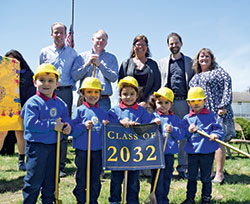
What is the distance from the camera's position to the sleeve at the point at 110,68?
4.80 m

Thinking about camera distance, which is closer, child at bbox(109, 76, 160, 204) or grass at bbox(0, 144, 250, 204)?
child at bbox(109, 76, 160, 204)

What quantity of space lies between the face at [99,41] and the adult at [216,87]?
1.96 metres

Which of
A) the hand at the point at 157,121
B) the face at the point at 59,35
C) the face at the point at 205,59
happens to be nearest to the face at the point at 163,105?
the hand at the point at 157,121

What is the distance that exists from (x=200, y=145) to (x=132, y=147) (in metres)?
1.18

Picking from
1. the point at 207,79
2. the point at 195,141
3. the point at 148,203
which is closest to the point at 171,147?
the point at 195,141

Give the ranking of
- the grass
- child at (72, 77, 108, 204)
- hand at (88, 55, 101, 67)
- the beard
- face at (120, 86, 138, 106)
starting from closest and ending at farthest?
child at (72, 77, 108, 204), face at (120, 86, 138, 106), the grass, hand at (88, 55, 101, 67), the beard

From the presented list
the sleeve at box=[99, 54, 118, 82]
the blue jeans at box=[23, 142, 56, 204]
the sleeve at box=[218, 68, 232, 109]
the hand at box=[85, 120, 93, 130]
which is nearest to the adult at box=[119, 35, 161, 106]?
the sleeve at box=[99, 54, 118, 82]

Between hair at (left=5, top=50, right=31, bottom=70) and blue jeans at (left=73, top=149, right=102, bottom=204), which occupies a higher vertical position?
hair at (left=5, top=50, right=31, bottom=70)

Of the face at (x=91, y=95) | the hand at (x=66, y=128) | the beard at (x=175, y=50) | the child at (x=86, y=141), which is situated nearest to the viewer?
the hand at (x=66, y=128)

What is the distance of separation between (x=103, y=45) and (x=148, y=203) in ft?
9.87

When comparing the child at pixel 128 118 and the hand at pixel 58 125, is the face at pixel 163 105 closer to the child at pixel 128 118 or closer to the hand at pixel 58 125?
the child at pixel 128 118

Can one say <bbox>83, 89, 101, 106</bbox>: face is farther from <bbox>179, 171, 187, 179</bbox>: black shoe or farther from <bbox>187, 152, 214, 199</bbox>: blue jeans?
<bbox>179, 171, 187, 179</bbox>: black shoe

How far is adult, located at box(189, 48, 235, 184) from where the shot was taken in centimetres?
522

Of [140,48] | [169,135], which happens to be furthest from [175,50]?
[169,135]
